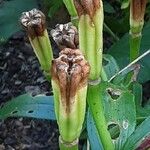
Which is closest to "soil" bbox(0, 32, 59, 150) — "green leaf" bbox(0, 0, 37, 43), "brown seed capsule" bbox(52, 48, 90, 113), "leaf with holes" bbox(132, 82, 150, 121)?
"green leaf" bbox(0, 0, 37, 43)

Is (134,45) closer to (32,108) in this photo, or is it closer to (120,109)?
(120,109)

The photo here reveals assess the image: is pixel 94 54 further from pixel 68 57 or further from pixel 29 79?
pixel 29 79

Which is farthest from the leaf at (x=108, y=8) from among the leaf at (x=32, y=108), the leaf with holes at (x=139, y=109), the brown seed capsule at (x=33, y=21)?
the brown seed capsule at (x=33, y=21)

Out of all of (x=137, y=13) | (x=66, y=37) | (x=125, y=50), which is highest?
(x=66, y=37)

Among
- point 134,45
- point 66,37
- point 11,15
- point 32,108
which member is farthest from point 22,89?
point 66,37

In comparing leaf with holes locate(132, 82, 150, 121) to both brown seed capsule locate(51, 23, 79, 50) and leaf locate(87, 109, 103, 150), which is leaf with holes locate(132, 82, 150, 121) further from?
brown seed capsule locate(51, 23, 79, 50)

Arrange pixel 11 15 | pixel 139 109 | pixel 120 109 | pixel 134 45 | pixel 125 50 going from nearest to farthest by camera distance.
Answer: pixel 120 109, pixel 134 45, pixel 139 109, pixel 125 50, pixel 11 15

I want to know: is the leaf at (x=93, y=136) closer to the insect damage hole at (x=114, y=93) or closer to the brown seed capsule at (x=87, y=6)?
the insect damage hole at (x=114, y=93)

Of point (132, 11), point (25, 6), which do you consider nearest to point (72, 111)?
point (132, 11)
